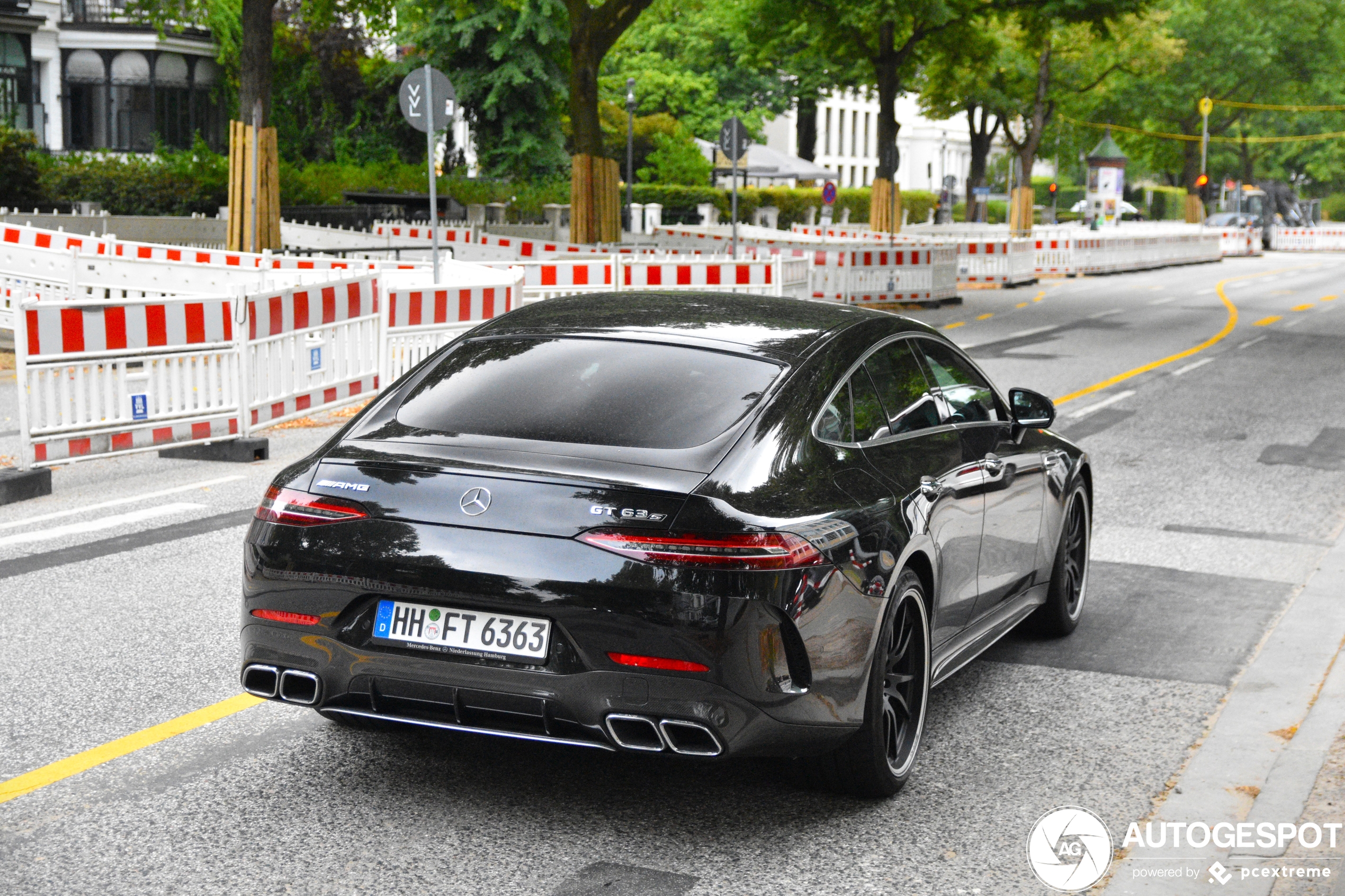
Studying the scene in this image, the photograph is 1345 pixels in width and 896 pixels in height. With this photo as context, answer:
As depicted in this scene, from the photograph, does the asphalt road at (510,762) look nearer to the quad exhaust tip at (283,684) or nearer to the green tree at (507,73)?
the quad exhaust tip at (283,684)

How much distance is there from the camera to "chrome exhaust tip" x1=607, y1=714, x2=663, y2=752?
420 cm

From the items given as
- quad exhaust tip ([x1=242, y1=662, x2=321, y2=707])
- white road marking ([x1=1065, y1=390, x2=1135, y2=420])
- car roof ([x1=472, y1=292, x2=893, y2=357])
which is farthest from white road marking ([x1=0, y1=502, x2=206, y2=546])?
white road marking ([x1=1065, y1=390, x2=1135, y2=420])

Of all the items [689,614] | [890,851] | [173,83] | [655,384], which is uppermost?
[173,83]

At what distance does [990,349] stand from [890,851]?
55.3ft

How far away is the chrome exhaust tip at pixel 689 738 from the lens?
165 inches

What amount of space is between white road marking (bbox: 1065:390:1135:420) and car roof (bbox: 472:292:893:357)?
903 centimetres

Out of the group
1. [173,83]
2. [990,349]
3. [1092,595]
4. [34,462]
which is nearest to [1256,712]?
[1092,595]

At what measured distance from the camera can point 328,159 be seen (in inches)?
1949

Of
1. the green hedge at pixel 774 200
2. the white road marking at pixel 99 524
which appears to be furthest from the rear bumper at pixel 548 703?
the green hedge at pixel 774 200

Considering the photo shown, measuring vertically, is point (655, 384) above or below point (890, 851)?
above

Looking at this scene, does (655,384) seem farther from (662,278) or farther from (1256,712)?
(662,278)

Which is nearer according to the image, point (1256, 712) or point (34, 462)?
point (1256, 712)

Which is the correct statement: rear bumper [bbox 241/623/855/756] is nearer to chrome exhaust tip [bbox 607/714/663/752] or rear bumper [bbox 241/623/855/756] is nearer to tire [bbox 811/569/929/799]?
chrome exhaust tip [bbox 607/714/663/752]

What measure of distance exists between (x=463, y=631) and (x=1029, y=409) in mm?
2743
